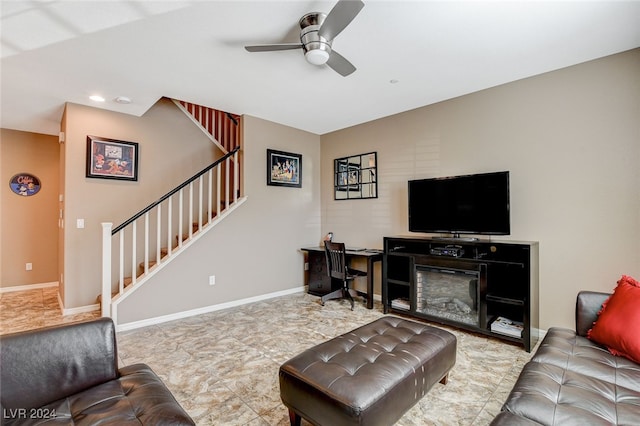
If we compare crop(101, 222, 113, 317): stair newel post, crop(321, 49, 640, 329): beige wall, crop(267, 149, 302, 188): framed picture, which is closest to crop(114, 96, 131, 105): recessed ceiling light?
crop(101, 222, 113, 317): stair newel post

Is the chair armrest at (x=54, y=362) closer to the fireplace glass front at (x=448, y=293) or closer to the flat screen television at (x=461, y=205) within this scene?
the fireplace glass front at (x=448, y=293)

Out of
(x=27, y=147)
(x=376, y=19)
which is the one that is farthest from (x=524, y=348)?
(x=27, y=147)

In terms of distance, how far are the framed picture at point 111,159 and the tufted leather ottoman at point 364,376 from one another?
3.90 meters

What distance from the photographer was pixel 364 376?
154cm

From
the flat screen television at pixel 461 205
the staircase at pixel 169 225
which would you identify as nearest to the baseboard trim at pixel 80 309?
the staircase at pixel 169 225

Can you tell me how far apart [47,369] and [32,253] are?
17.2 ft

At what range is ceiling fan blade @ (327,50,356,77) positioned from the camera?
2406mm

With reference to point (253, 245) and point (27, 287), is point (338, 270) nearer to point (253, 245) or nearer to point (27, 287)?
point (253, 245)

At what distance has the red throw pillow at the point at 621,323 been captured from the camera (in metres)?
1.67

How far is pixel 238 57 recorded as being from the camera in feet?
8.92

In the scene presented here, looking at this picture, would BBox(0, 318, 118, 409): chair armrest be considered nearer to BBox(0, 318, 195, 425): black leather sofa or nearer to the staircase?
BBox(0, 318, 195, 425): black leather sofa

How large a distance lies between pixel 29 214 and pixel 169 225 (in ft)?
10.9

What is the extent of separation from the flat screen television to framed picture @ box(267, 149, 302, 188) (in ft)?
6.44

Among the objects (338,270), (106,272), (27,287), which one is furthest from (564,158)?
(27,287)
